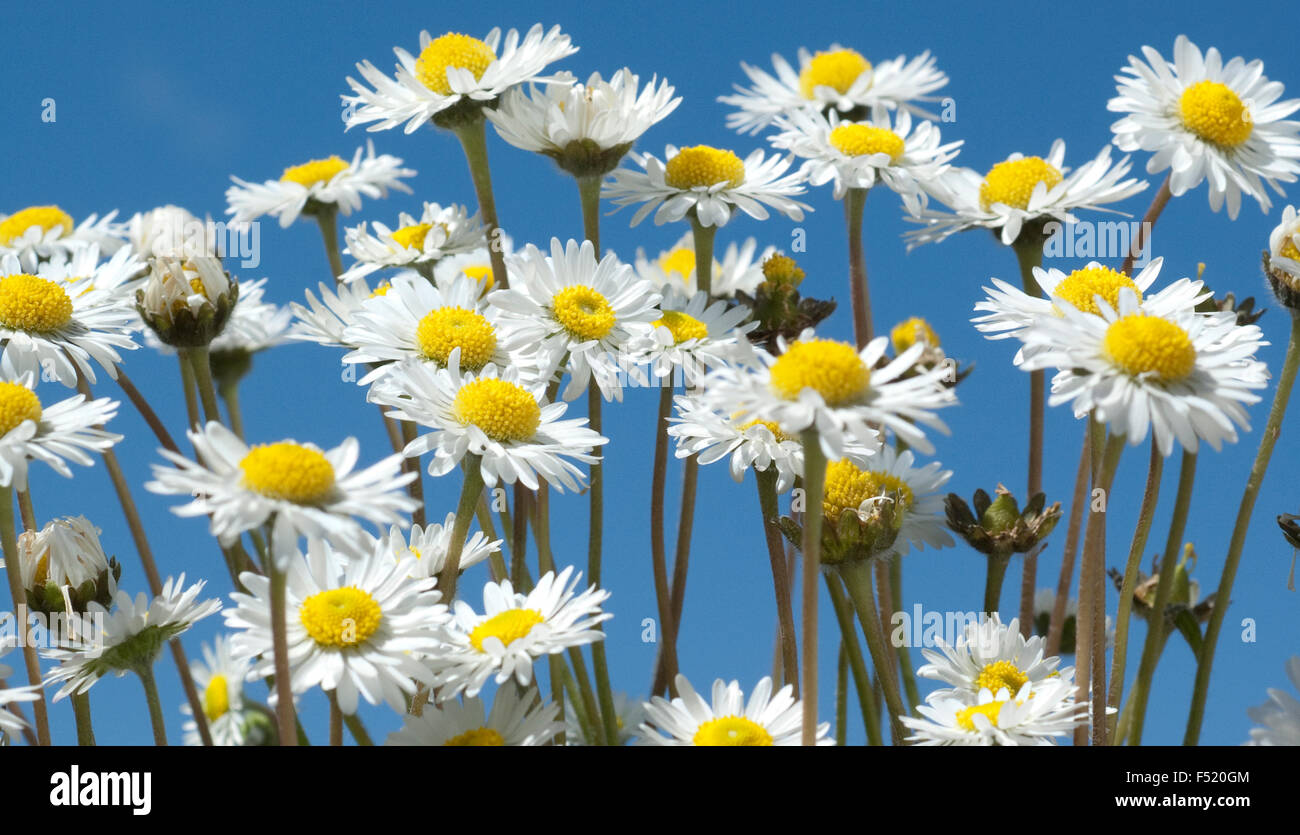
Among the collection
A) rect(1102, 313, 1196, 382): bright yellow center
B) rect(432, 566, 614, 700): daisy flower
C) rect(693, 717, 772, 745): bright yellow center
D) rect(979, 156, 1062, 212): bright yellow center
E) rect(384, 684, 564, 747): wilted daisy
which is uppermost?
rect(979, 156, 1062, 212): bright yellow center

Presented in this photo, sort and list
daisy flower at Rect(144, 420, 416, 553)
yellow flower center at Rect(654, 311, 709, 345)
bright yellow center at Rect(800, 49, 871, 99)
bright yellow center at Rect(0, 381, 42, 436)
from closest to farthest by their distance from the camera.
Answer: daisy flower at Rect(144, 420, 416, 553) → bright yellow center at Rect(0, 381, 42, 436) → yellow flower center at Rect(654, 311, 709, 345) → bright yellow center at Rect(800, 49, 871, 99)

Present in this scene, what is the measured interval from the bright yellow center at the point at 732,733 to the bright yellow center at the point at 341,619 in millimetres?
267

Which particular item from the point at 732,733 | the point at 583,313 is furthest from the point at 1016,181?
the point at 732,733

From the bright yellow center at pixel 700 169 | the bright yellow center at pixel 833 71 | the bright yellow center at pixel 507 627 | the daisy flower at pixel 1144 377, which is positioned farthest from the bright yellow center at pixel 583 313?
the bright yellow center at pixel 833 71

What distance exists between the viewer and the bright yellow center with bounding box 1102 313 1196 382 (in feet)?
3.27

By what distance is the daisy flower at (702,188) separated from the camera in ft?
4.71

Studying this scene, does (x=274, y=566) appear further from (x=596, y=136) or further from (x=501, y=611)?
(x=596, y=136)

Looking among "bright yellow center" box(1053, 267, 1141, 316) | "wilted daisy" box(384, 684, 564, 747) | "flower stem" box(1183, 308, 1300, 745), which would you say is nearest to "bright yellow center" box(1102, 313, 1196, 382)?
"bright yellow center" box(1053, 267, 1141, 316)

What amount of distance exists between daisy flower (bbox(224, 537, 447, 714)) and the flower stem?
2.42ft

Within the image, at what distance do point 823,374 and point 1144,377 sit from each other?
0.86 ft

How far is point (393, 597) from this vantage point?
1044 millimetres

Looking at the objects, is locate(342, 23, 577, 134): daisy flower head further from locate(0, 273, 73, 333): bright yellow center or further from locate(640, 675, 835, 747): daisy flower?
locate(640, 675, 835, 747): daisy flower
